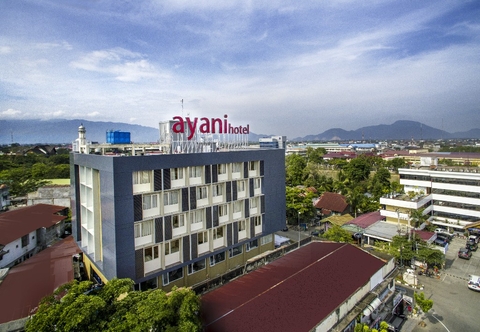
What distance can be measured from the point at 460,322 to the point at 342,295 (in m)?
11.1

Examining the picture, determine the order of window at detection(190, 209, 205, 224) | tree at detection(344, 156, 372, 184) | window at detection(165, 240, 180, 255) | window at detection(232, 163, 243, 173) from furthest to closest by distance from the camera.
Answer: tree at detection(344, 156, 372, 184) < window at detection(232, 163, 243, 173) < window at detection(190, 209, 205, 224) < window at detection(165, 240, 180, 255)

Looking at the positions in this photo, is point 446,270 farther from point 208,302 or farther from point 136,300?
point 136,300

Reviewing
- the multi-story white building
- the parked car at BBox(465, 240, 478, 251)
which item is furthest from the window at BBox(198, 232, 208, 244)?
the parked car at BBox(465, 240, 478, 251)

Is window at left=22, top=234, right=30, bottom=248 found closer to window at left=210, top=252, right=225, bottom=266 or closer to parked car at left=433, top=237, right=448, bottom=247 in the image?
window at left=210, top=252, right=225, bottom=266

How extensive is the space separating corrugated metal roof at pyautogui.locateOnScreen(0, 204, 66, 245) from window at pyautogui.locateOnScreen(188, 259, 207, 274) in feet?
58.6

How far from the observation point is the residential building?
18.0 m

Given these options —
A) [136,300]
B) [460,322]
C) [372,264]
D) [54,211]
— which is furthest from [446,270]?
[54,211]

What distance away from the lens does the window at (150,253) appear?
19156 millimetres

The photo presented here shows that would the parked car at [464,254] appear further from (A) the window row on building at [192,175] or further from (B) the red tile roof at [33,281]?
(B) the red tile roof at [33,281]

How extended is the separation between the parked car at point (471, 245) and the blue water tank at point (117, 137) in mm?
39111

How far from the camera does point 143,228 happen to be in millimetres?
19078

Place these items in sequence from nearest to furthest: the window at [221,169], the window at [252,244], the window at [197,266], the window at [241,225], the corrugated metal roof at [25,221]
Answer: the window at [197,266], the window at [221,169], the window at [241,225], the window at [252,244], the corrugated metal roof at [25,221]

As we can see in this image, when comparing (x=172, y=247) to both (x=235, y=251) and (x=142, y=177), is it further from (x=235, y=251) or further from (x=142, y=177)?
(x=235, y=251)

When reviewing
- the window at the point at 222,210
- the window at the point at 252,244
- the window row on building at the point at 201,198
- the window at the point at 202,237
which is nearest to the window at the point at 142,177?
the window row on building at the point at 201,198
